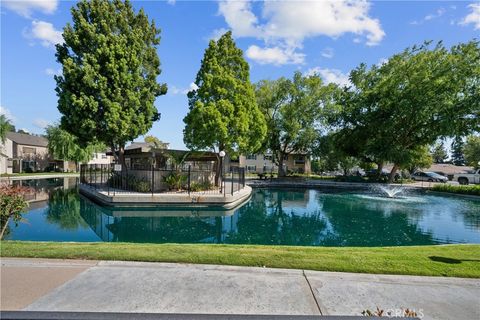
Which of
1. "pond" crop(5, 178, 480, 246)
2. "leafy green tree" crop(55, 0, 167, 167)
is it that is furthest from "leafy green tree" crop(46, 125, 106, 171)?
"pond" crop(5, 178, 480, 246)

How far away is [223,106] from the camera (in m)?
18.8

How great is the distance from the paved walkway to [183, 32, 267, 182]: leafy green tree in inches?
557

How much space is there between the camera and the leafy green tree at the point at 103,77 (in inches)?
741

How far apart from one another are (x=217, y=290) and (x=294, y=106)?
31425 millimetres

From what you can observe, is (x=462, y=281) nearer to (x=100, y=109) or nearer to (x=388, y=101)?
(x=100, y=109)

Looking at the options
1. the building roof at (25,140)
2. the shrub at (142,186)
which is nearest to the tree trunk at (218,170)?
the shrub at (142,186)

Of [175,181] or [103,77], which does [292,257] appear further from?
[103,77]

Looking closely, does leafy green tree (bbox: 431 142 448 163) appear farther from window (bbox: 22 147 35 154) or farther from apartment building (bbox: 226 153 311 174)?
window (bbox: 22 147 35 154)

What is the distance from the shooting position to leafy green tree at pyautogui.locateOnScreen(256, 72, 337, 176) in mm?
33375

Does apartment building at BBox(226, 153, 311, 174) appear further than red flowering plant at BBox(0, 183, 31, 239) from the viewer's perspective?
Yes

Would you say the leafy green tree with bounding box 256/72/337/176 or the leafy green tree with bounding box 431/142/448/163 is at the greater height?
the leafy green tree with bounding box 256/72/337/176

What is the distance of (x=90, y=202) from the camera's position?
57.8 ft

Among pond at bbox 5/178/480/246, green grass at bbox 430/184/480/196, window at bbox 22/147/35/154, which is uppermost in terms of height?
window at bbox 22/147/35/154

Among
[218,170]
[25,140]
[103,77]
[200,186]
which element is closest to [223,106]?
[218,170]
